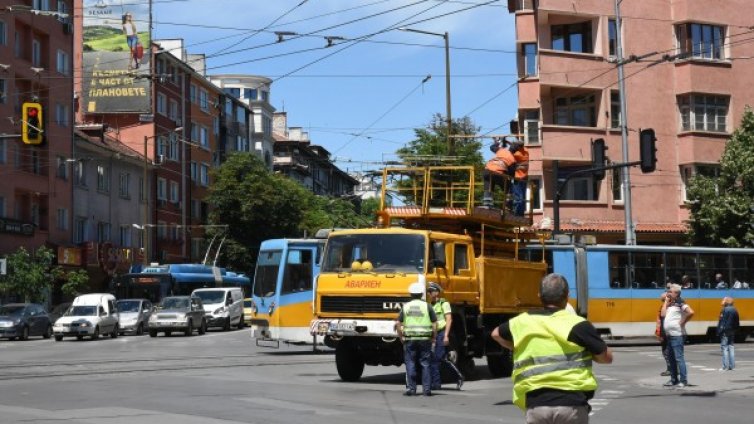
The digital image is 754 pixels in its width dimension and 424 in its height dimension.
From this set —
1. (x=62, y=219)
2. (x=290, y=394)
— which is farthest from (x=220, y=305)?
(x=290, y=394)

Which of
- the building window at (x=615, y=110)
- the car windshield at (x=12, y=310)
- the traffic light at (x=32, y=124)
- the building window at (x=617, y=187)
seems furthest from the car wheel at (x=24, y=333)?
the building window at (x=615, y=110)

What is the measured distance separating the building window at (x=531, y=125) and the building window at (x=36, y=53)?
2522 centimetres

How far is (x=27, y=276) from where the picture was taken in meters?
51.4

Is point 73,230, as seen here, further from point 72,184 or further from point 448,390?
point 448,390

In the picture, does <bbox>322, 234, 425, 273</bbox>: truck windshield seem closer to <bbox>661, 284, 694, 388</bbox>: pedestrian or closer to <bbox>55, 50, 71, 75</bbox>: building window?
<bbox>661, 284, 694, 388</bbox>: pedestrian

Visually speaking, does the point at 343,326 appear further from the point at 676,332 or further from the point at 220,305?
the point at 220,305

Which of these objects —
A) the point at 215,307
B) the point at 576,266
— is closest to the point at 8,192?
the point at 215,307

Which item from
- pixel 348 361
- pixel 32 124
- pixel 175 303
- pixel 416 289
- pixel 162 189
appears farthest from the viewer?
pixel 162 189

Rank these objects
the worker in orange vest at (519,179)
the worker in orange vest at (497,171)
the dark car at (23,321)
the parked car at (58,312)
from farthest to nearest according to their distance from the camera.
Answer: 1. the parked car at (58,312)
2. the dark car at (23,321)
3. the worker in orange vest at (519,179)
4. the worker in orange vest at (497,171)

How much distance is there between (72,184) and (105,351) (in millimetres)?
31187

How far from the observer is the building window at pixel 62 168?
200 ft

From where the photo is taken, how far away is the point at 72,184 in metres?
62.9

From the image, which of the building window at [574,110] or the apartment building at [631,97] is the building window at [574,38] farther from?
the building window at [574,110]

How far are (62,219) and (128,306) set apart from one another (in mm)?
12386
